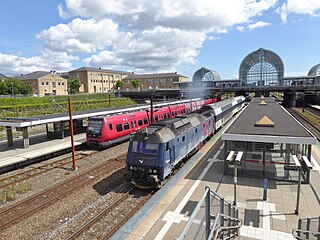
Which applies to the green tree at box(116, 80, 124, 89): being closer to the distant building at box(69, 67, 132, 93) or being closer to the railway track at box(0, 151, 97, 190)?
the distant building at box(69, 67, 132, 93)

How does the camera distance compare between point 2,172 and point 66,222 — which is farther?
point 2,172

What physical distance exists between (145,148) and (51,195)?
533cm

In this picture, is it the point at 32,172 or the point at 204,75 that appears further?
the point at 204,75

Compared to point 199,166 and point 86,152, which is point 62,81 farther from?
point 199,166

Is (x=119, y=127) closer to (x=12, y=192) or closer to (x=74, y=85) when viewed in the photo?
(x=12, y=192)

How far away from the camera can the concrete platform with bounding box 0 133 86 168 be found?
54.2 ft

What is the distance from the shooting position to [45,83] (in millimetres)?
82312

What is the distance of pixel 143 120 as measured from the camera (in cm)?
A: 2458

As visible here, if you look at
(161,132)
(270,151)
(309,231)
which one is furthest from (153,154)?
(309,231)

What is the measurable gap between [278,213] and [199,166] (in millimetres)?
6358

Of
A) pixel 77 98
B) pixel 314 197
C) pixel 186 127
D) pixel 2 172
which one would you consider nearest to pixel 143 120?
pixel 186 127

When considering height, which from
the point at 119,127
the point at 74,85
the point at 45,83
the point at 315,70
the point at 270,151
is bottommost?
the point at 270,151

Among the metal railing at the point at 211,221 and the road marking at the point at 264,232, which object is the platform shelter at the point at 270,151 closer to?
the road marking at the point at 264,232

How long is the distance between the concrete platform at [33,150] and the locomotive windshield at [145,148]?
9.33m
